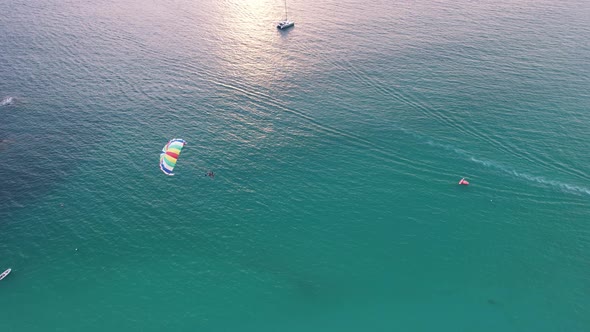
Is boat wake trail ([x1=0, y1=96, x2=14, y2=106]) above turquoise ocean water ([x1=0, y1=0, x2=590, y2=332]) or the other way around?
above

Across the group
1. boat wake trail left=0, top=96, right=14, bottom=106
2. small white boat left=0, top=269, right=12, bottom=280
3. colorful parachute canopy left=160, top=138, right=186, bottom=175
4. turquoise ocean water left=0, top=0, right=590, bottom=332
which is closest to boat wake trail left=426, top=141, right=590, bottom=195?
turquoise ocean water left=0, top=0, right=590, bottom=332

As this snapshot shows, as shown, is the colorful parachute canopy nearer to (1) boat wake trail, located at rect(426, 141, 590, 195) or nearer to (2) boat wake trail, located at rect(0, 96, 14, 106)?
(1) boat wake trail, located at rect(426, 141, 590, 195)

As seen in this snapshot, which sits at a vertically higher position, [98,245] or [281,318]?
[98,245]

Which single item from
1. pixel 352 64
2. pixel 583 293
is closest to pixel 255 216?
pixel 583 293

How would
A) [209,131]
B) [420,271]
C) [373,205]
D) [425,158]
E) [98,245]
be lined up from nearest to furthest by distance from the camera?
[420,271] < [98,245] < [373,205] < [425,158] < [209,131]

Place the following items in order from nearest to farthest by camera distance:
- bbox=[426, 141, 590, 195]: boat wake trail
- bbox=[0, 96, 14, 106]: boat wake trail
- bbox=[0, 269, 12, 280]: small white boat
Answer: bbox=[0, 269, 12, 280]: small white boat
bbox=[426, 141, 590, 195]: boat wake trail
bbox=[0, 96, 14, 106]: boat wake trail

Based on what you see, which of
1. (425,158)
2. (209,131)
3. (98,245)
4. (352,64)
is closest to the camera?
(98,245)

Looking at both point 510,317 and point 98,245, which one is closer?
point 510,317

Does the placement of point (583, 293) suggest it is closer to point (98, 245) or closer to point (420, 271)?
point (420, 271)

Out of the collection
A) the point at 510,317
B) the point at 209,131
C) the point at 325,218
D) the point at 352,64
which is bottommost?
the point at 510,317
